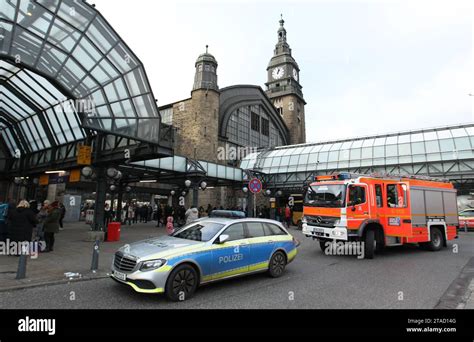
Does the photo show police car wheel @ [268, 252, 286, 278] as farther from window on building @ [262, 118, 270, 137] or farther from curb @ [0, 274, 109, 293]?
window on building @ [262, 118, 270, 137]

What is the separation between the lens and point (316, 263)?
9.15 m

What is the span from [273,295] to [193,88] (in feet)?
114

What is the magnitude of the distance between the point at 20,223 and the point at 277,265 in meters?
7.33

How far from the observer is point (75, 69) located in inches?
447

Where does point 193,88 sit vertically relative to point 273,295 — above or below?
above

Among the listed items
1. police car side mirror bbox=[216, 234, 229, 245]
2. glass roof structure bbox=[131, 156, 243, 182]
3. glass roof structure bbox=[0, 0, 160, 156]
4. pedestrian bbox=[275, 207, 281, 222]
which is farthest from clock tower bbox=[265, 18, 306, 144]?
police car side mirror bbox=[216, 234, 229, 245]

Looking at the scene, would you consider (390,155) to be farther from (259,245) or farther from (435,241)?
(259,245)

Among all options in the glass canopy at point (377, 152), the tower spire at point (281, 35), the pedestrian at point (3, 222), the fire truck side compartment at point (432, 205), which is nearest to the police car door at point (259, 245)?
the fire truck side compartment at point (432, 205)

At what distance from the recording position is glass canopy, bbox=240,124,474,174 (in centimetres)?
2436

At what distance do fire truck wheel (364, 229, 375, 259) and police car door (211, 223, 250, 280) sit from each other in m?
5.28

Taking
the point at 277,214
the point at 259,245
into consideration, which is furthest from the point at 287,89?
the point at 259,245

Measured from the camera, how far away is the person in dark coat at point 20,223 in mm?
8148
